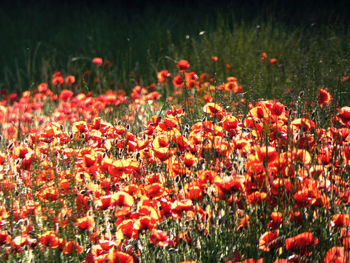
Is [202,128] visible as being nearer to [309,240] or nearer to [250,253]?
[250,253]

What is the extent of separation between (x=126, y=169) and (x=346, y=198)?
0.79 metres

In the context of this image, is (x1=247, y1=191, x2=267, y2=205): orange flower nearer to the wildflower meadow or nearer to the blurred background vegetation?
the wildflower meadow

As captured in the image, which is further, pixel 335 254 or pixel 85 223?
pixel 85 223

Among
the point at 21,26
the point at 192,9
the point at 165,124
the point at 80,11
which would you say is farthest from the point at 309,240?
the point at 80,11

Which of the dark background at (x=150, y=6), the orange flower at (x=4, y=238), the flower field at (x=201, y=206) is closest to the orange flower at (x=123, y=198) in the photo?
the flower field at (x=201, y=206)

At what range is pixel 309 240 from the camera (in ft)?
4.74

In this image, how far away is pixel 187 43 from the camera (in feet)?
21.1

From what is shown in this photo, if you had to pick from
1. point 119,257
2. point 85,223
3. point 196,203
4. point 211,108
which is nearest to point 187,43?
point 211,108

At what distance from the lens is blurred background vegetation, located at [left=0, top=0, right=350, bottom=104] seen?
12.4 ft

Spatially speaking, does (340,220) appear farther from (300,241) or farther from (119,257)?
(119,257)

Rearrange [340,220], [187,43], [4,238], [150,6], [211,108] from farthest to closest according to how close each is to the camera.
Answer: [150,6] → [187,43] → [211,108] → [4,238] → [340,220]

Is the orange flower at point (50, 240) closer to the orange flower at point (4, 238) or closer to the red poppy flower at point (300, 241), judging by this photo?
the orange flower at point (4, 238)

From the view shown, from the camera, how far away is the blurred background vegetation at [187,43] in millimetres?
3771

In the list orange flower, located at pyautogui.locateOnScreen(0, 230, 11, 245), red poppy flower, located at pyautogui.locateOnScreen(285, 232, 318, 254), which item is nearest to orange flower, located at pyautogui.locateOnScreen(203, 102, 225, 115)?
red poppy flower, located at pyautogui.locateOnScreen(285, 232, 318, 254)
